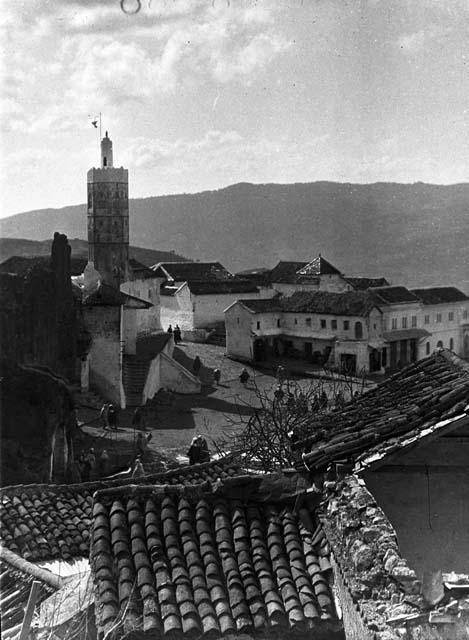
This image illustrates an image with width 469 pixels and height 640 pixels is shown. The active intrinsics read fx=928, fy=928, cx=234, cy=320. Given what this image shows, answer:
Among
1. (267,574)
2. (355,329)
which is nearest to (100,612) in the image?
(267,574)

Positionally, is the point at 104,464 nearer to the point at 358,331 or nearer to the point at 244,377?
the point at 244,377

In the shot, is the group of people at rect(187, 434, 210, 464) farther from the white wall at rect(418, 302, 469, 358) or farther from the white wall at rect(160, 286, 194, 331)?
the white wall at rect(160, 286, 194, 331)

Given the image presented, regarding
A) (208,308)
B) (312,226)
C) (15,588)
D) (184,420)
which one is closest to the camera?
(15,588)

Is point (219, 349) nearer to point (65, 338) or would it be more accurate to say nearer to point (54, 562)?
point (65, 338)

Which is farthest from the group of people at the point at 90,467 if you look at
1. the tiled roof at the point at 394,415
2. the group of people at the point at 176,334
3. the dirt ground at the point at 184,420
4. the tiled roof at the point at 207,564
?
A: the group of people at the point at 176,334

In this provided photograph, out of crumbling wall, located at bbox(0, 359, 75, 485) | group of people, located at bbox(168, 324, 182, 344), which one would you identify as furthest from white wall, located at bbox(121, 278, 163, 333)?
crumbling wall, located at bbox(0, 359, 75, 485)

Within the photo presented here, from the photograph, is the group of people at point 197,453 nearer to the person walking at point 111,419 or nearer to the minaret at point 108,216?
the person walking at point 111,419

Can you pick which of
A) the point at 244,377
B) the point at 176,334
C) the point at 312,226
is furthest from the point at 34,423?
the point at 312,226
